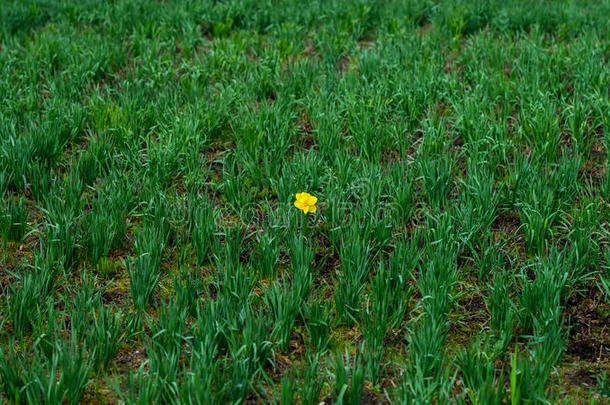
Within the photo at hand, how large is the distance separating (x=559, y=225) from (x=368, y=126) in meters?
1.10

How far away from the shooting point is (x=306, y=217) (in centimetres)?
329

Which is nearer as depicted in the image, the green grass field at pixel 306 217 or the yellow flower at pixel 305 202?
the green grass field at pixel 306 217

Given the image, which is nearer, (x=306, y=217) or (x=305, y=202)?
(x=305, y=202)

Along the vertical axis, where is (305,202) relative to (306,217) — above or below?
above

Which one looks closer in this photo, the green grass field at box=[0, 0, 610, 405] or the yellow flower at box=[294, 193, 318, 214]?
the green grass field at box=[0, 0, 610, 405]

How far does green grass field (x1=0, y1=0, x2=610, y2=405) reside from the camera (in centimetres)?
243

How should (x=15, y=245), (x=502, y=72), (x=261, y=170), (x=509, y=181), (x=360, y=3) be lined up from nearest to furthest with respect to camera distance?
(x=15, y=245) → (x=509, y=181) → (x=261, y=170) → (x=502, y=72) → (x=360, y=3)

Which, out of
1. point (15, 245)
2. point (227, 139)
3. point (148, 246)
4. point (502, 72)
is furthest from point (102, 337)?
point (502, 72)

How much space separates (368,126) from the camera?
3.91m

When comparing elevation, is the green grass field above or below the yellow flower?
below

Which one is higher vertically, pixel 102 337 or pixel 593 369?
pixel 102 337

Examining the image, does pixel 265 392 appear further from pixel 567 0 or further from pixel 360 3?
pixel 567 0

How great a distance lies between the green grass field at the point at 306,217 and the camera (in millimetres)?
2428

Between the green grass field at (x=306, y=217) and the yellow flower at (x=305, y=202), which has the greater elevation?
the yellow flower at (x=305, y=202)
